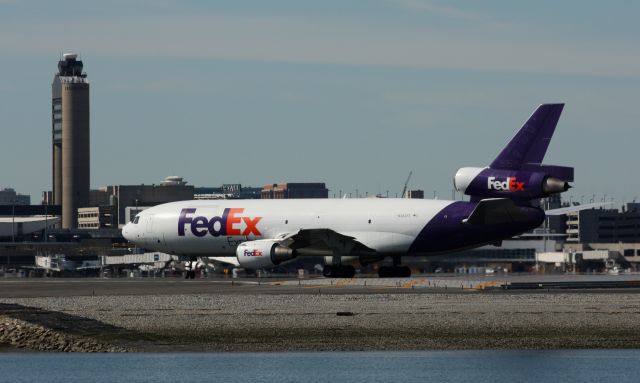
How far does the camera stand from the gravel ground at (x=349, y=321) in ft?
145

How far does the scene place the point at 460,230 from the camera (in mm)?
77375

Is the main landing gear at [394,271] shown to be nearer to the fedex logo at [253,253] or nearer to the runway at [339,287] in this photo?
the runway at [339,287]

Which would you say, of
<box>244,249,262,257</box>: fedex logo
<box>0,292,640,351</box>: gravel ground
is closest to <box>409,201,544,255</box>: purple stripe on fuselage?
<box>244,249,262,257</box>: fedex logo

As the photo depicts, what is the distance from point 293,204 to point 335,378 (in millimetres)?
46146

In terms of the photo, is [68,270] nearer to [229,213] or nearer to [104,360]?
[229,213]

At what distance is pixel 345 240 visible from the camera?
266ft

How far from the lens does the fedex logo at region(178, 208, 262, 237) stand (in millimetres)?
83188

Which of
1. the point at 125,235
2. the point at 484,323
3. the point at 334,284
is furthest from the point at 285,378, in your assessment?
the point at 125,235

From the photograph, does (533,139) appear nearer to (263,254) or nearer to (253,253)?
(263,254)

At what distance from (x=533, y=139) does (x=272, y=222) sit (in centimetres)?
1672

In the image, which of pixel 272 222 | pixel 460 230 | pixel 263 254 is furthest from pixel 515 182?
pixel 272 222

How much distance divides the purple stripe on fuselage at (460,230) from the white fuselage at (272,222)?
0.51 meters

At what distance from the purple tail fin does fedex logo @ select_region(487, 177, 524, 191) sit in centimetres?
75

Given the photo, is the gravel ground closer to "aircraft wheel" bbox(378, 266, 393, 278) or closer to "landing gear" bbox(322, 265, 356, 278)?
"landing gear" bbox(322, 265, 356, 278)
